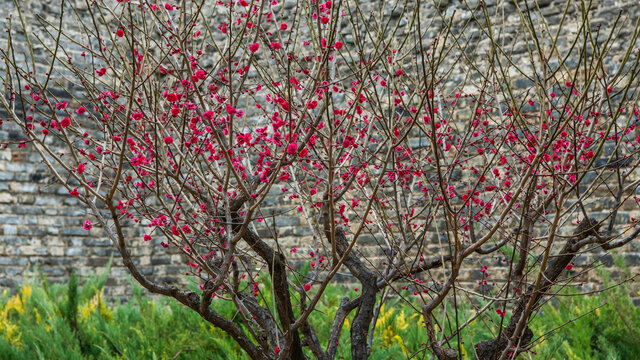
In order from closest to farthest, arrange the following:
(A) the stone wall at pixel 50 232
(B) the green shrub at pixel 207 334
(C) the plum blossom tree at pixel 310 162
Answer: (C) the plum blossom tree at pixel 310 162
(B) the green shrub at pixel 207 334
(A) the stone wall at pixel 50 232

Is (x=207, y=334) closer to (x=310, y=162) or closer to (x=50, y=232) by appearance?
(x=310, y=162)

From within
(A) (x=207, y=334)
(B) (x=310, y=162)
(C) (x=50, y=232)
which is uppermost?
(C) (x=50, y=232)

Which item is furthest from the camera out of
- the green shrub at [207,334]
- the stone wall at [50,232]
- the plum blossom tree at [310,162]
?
the stone wall at [50,232]

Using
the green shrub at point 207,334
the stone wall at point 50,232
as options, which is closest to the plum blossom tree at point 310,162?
the green shrub at point 207,334

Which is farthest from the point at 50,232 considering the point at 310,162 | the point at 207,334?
the point at 310,162

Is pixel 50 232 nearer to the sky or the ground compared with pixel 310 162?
nearer to the sky

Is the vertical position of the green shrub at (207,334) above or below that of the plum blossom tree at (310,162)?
below

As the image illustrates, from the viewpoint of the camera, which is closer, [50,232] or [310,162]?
[310,162]

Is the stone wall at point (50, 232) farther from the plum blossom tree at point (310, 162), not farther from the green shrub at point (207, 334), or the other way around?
the plum blossom tree at point (310, 162)

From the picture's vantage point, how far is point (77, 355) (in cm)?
266

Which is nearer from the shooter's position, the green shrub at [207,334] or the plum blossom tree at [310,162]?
the plum blossom tree at [310,162]

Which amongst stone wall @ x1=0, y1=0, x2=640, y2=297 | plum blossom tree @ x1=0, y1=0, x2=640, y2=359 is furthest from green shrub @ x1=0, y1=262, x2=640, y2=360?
stone wall @ x1=0, y1=0, x2=640, y2=297

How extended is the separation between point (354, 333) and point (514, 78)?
3720 mm

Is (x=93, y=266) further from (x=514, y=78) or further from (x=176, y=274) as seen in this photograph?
(x=514, y=78)
